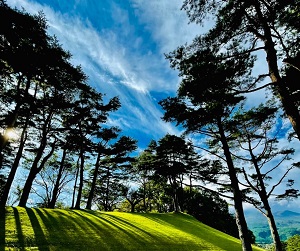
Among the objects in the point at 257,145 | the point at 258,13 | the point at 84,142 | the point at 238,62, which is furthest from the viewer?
the point at 84,142

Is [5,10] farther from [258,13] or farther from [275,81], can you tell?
[275,81]

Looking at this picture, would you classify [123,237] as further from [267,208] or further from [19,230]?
[267,208]

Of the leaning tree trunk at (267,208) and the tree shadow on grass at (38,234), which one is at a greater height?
the leaning tree trunk at (267,208)

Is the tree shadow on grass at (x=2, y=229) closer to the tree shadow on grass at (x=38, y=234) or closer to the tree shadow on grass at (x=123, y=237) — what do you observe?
the tree shadow on grass at (x=38, y=234)

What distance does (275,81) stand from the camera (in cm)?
636

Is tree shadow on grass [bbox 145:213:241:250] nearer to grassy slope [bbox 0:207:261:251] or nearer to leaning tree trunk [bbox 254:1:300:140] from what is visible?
grassy slope [bbox 0:207:261:251]

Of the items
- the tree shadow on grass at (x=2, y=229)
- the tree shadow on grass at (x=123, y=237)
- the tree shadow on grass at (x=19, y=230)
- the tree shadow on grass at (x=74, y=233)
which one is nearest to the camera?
the tree shadow on grass at (x=2, y=229)

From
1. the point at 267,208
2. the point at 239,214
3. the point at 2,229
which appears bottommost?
the point at 2,229

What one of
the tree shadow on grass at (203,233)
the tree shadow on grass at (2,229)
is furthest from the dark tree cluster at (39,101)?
the tree shadow on grass at (203,233)

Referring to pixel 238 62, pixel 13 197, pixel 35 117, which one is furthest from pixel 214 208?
pixel 238 62

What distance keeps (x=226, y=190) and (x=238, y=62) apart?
11740 mm

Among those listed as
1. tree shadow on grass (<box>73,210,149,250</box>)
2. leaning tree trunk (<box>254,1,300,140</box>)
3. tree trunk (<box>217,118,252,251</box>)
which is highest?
leaning tree trunk (<box>254,1,300,140</box>)

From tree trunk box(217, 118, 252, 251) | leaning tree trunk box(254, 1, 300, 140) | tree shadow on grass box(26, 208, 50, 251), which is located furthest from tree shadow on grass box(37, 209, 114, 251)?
leaning tree trunk box(254, 1, 300, 140)

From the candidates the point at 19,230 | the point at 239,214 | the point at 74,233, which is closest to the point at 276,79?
the point at 239,214
